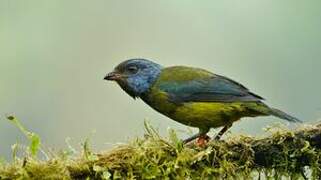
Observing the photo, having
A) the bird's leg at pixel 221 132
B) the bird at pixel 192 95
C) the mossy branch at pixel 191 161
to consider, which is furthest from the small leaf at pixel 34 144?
the bird at pixel 192 95

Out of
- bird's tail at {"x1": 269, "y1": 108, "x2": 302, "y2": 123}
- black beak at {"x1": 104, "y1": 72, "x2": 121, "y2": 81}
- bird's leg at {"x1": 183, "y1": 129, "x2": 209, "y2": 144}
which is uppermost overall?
black beak at {"x1": 104, "y1": 72, "x2": 121, "y2": 81}

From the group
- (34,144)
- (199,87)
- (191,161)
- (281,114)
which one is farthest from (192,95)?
(34,144)

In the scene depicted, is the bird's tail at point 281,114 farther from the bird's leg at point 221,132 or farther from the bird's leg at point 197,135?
the bird's leg at point 197,135

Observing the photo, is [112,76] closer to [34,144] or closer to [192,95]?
[192,95]

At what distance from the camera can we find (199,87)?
5.85 m

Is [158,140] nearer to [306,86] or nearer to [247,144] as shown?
[247,144]

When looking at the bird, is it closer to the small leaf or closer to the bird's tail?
the bird's tail

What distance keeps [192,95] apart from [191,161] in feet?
4.68

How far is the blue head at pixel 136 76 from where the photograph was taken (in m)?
6.02

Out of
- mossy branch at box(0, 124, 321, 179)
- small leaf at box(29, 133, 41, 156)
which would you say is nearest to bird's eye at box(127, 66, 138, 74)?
mossy branch at box(0, 124, 321, 179)

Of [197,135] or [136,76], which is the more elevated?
[136,76]

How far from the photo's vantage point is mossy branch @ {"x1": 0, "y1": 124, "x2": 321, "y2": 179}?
417 centimetres

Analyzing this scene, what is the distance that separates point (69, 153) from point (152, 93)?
1.78 metres

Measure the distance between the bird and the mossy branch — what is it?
85 centimetres
